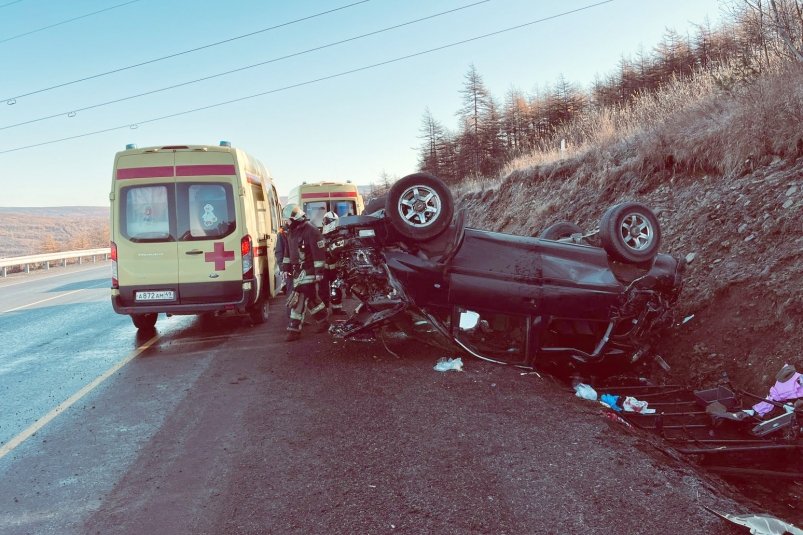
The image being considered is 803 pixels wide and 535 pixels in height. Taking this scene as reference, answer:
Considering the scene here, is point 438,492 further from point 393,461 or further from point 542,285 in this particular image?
point 542,285

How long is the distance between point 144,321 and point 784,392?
8120 mm

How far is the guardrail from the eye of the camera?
24.8 metres

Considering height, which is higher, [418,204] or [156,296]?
[418,204]

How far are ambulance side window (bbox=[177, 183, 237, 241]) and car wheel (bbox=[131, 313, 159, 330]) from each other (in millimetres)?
1616

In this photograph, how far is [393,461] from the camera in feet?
12.0

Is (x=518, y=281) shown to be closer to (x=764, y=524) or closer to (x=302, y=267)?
(x=764, y=524)

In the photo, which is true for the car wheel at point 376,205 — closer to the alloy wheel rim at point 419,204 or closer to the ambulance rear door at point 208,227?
the alloy wheel rim at point 419,204

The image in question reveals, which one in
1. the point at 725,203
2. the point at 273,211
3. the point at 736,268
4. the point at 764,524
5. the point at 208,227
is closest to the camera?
the point at 764,524

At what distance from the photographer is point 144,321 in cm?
882

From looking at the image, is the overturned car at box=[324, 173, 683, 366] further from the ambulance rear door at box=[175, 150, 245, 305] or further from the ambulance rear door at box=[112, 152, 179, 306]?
the ambulance rear door at box=[112, 152, 179, 306]

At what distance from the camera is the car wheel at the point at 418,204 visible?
5.81 m

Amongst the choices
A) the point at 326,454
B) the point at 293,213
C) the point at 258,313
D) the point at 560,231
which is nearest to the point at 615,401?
the point at 560,231

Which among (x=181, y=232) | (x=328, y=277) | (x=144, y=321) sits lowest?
(x=144, y=321)

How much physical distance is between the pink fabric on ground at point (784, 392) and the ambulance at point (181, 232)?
617cm
